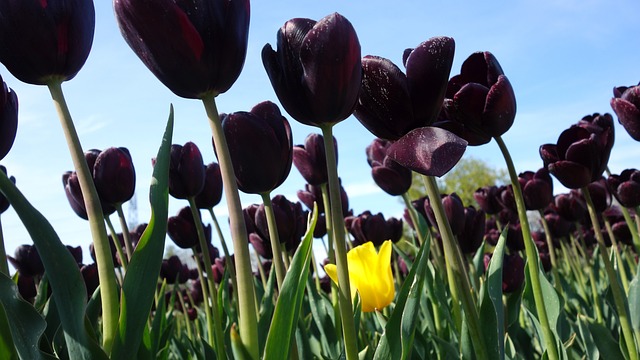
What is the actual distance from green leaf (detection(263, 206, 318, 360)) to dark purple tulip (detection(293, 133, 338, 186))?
3.16 ft

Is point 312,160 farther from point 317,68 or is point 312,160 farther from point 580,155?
point 317,68

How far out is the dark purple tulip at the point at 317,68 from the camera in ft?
2.74

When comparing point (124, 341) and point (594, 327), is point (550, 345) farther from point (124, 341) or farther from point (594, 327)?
point (124, 341)

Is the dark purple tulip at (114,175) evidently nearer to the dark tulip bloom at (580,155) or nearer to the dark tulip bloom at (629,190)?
the dark tulip bloom at (580,155)

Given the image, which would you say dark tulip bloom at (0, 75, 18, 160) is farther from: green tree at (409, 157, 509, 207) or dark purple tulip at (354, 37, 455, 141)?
green tree at (409, 157, 509, 207)

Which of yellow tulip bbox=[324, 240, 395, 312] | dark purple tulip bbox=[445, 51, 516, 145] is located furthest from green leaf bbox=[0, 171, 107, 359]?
yellow tulip bbox=[324, 240, 395, 312]

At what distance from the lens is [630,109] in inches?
62.3

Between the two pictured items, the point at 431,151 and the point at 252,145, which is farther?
the point at 252,145

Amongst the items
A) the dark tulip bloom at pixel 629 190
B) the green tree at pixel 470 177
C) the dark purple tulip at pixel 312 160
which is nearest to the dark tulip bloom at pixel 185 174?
the dark purple tulip at pixel 312 160

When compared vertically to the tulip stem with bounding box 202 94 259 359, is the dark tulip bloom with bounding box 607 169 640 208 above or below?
above

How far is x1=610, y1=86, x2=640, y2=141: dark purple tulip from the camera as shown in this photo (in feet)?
5.18

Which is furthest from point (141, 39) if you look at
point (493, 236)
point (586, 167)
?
point (493, 236)

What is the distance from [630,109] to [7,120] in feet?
4.57

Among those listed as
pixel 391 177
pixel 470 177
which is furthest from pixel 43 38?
pixel 470 177
